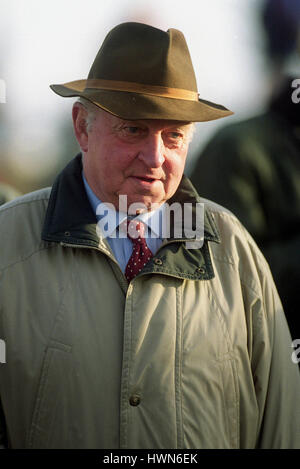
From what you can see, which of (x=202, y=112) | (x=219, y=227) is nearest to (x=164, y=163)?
(x=202, y=112)

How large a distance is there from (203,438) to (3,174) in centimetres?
196

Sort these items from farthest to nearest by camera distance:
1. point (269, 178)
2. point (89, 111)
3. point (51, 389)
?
1. point (269, 178)
2. point (89, 111)
3. point (51, 389)

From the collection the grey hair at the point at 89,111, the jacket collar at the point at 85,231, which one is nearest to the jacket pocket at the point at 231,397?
the jacket collar at the point at 85,231

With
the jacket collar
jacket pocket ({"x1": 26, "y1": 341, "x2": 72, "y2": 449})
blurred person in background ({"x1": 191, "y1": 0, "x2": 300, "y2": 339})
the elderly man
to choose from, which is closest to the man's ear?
the elderly man

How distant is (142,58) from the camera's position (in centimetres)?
229

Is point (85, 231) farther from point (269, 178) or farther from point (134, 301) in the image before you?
point (269, 178)

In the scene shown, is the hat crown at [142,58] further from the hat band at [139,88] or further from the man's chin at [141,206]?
the man's chin at [141,206]

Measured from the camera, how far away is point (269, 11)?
143 inches

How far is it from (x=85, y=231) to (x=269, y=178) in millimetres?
1479

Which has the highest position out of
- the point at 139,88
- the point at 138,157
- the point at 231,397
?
the point at 139,88

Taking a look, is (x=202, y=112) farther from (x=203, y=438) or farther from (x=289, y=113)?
(x=289, y=113)

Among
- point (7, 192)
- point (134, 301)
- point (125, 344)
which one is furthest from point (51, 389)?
point (7, 192)

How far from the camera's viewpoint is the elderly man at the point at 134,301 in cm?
216

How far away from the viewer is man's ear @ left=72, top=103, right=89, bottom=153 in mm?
2404
